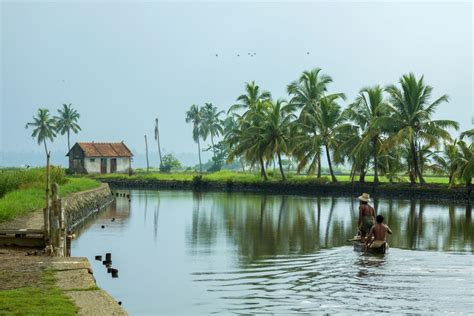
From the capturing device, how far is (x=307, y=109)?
62.8m

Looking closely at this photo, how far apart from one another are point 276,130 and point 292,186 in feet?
16.2

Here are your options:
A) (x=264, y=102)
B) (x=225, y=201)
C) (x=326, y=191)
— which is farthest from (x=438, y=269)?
(x=264, y=102)

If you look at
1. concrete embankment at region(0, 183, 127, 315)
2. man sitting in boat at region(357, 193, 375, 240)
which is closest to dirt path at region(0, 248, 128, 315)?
concrete embankment at region(0, 183, 127, 315)

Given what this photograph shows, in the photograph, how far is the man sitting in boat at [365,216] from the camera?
2369cm

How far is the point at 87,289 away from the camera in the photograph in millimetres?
13586

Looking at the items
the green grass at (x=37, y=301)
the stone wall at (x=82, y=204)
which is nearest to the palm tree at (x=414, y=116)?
the stone wall at (x=82, y=204)

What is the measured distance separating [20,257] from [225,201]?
3444 centimetres

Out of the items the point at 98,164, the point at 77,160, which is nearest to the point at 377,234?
the point at 98,164

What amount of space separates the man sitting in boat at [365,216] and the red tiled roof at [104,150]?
6970 cm

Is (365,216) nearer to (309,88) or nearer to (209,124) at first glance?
(309,88)

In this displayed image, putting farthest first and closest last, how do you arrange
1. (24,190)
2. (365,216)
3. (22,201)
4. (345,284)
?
1. (24,190)
2. (22,201)
3. (365,216)
4. (345,284)

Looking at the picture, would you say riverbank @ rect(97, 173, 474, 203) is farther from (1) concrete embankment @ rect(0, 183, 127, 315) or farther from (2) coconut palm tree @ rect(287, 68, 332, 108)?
(1) concrete embankment @ rect(0, 183, 127, 315)

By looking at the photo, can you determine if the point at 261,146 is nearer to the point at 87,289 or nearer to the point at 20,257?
the point at 20,257

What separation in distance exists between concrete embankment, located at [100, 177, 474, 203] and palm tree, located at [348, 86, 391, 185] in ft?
7.31
